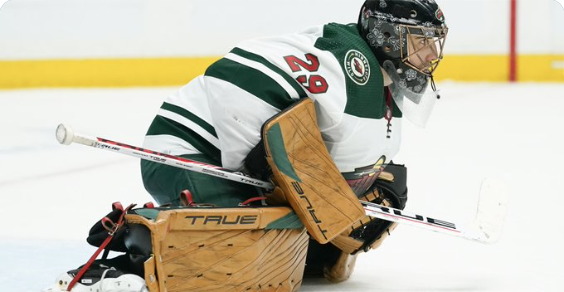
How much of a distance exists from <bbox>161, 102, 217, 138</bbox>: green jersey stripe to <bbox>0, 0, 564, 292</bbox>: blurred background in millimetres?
445

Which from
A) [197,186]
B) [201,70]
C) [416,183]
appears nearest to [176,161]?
[197,186]

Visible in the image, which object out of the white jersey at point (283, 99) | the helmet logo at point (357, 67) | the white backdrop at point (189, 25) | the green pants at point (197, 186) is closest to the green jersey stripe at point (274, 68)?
the white jersey at point (283, 99)

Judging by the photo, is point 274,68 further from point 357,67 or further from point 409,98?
point 409,98

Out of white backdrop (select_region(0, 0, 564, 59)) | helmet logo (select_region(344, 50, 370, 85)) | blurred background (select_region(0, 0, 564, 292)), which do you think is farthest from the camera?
white backdrop (select_region(0, 0, 564, 59))

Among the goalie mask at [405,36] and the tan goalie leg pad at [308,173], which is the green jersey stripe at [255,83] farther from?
the goalie mask at [405,36]

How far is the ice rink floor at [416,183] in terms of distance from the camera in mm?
2517

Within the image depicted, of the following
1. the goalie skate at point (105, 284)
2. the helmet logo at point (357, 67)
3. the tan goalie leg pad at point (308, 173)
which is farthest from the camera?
the helmet logo at point (357, 67)

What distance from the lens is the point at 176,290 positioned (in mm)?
1942

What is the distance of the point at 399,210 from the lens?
7.93 ft

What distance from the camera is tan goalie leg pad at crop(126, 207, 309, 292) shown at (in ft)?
6.21

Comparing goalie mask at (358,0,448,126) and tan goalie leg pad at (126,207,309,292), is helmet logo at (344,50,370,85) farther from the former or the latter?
tan goalie leg pad at (126,207,309,292)

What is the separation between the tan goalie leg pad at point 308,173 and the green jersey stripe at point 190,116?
7.6 inches

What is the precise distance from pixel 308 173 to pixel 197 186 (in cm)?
24

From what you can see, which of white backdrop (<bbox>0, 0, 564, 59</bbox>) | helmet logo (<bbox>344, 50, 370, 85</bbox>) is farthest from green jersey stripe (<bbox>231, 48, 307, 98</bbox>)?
white backdrop (<bbox>0, 0, 564, 59</bbox>)
